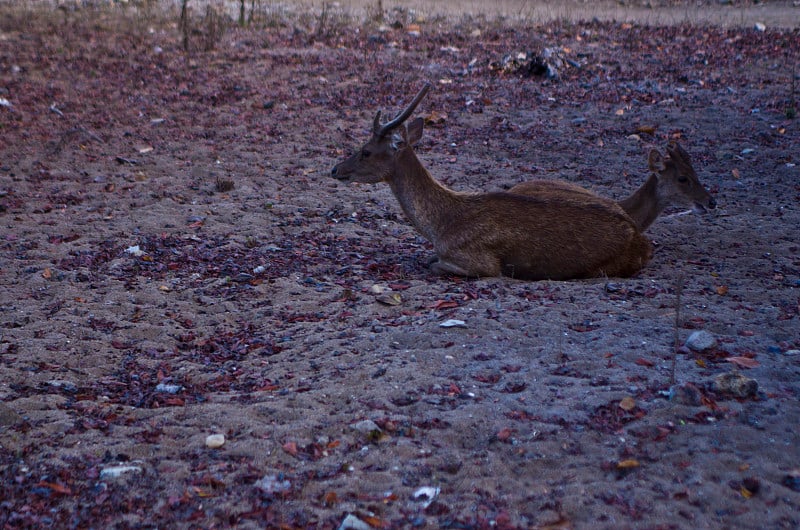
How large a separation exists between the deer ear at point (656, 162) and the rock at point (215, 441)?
565 cm

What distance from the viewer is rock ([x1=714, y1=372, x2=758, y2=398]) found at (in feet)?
15.5

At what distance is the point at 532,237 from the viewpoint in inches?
288

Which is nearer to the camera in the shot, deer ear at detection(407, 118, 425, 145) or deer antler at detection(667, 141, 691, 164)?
deer ear at detection(407, 118, 425, 145)

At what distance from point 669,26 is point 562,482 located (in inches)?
588

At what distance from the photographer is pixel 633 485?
3.94 metres

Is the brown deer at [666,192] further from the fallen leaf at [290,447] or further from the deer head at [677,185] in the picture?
the fallen leaf at [290,447]

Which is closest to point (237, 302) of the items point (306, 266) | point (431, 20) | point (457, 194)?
point (306, 266)

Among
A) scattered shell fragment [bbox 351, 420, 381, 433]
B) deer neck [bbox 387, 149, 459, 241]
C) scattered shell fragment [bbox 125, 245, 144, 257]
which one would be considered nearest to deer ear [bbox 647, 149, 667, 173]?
deer neck [bbox 387, 149, 459, 241]

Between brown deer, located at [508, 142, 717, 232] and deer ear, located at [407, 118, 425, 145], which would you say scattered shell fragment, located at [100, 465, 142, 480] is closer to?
deer ear, located at [407, 118, 425, 145]

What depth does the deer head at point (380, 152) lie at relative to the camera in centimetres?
802

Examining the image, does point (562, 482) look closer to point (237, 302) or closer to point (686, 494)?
point (686, 494)

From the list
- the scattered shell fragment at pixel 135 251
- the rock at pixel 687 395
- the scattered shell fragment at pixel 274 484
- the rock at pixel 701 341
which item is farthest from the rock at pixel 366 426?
the scattered shell fragment at pixel 135 251

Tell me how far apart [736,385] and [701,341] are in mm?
761

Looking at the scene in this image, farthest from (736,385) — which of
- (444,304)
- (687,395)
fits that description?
(444,304)
